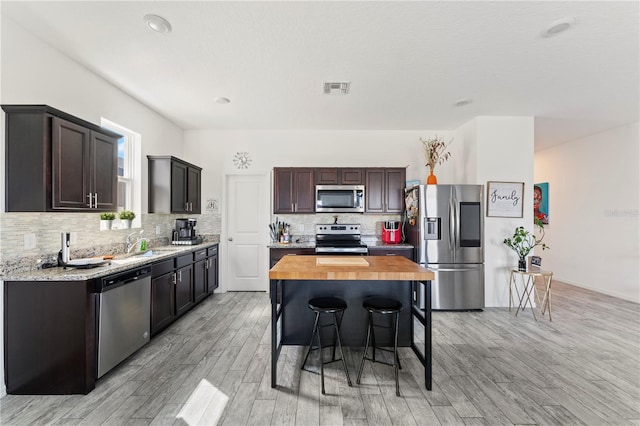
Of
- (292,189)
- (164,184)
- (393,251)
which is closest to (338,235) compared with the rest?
(393,251)

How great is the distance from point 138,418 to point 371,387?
5.50ft

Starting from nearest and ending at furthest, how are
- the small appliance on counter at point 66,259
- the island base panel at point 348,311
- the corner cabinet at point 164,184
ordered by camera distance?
the small appliance on counter at point 66,259 < the island base panel at point 348,311 < the corner cabinet at point 164,184

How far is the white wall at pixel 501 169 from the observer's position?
13.7ft

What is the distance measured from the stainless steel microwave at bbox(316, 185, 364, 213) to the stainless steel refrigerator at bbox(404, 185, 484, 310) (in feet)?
3.18

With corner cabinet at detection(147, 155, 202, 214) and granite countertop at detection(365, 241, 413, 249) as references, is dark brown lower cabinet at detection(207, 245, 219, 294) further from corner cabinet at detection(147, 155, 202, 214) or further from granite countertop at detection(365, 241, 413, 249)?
granite countertop at detection(365, 241, 413, 249)

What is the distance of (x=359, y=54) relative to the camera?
8.43 ft

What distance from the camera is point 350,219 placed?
193 inches

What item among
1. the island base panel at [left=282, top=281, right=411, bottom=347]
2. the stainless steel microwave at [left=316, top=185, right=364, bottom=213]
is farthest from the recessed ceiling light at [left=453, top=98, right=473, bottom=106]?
the island base panel at [left=282, top=281, right=411, bottom=347]

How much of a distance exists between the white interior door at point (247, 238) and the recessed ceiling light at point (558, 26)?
396 centimetres

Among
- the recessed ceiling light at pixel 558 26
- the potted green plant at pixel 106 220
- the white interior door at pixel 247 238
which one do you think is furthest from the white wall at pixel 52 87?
the recessed ceiling light at pixel 558 26

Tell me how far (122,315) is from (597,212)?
23.9 ft

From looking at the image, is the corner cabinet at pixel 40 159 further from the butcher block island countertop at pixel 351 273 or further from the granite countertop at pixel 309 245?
the granite countertop at pixel 309 245

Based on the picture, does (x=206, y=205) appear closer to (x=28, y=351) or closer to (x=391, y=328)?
(x=28, y=351)

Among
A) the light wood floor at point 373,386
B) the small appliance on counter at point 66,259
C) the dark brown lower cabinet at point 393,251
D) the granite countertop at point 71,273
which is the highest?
the small appliance on counter at point 66,259
